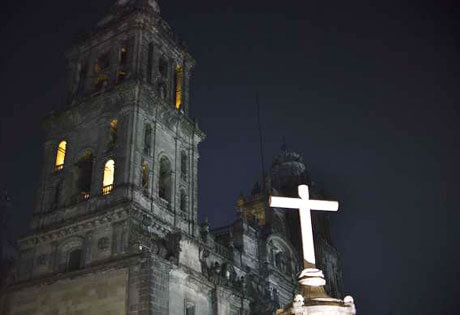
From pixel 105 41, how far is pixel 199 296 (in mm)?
20586

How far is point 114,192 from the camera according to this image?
30531 mm

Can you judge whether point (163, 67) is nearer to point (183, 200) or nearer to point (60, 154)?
point (60, 154)

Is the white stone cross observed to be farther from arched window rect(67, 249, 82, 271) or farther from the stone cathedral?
arched window rect(67, 249, 82, 271)

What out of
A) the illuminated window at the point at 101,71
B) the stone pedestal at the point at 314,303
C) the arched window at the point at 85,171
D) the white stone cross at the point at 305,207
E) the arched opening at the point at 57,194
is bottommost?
the stone pedestal at the point at 314,303

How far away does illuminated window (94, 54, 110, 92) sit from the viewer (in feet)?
124

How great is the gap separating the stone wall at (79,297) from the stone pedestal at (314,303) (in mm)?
16360

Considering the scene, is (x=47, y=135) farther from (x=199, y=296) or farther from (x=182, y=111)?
(x=199, y=296)

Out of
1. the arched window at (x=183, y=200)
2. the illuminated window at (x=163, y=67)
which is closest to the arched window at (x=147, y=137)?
the arched window at (x=183, y=200)

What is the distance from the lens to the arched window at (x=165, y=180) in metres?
34.2

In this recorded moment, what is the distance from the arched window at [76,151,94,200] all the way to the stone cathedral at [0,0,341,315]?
0.08 meters

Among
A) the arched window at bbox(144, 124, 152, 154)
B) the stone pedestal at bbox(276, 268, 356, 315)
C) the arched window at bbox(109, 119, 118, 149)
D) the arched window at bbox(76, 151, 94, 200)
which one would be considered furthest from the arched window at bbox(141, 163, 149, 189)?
the stone pedestal at bbox(276, 268, 356, 315)

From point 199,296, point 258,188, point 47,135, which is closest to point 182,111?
point 47,135

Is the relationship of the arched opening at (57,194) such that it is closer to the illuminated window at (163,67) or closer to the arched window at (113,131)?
the arched window at (113,131)

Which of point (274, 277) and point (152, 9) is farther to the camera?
point (274, 277)
